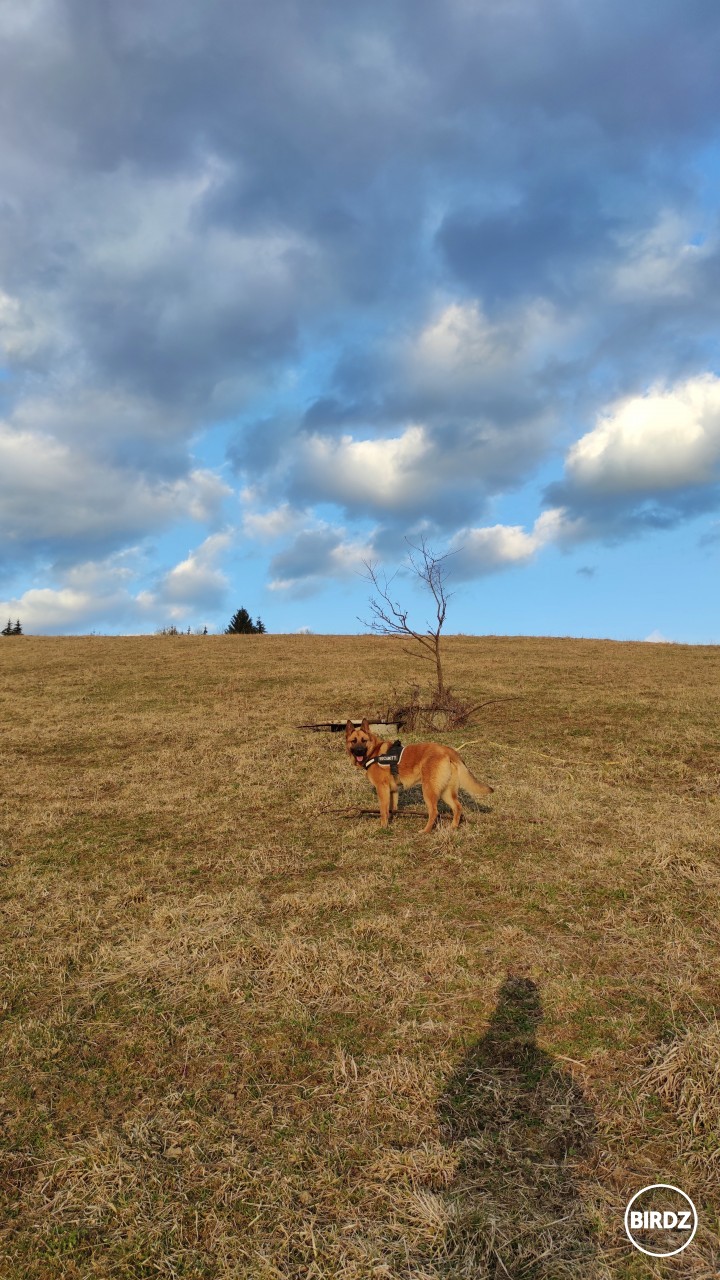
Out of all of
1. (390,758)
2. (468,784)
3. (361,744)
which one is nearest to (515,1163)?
(468,784)

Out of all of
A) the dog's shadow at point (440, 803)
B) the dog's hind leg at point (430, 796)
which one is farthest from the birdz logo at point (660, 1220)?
the dog's shadow at point (440, 803)

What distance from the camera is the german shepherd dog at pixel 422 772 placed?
347 inches

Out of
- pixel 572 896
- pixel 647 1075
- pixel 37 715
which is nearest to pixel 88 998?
pixel 647 1075

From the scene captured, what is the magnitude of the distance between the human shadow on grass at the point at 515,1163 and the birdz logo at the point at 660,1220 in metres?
0.25

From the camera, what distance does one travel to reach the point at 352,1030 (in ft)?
16.2

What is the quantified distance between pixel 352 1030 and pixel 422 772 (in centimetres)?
422

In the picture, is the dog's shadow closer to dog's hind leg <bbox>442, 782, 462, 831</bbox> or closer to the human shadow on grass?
dog's hind leg <bbox>442, 782, 462, 831</bbox>

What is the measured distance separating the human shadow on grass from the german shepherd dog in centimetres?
391

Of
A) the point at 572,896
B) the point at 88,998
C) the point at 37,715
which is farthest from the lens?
the point at 37,715

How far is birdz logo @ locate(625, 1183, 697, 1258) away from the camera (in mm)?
3242

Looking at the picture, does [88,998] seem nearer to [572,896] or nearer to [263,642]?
[572,896]

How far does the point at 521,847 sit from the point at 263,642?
29946mm

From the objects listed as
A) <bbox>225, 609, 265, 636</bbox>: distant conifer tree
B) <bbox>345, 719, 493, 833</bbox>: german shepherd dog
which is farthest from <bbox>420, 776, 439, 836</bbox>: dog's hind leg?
<bbox>225, 609, 265, 636</bbox>: distant conifer tree

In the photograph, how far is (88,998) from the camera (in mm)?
5633
